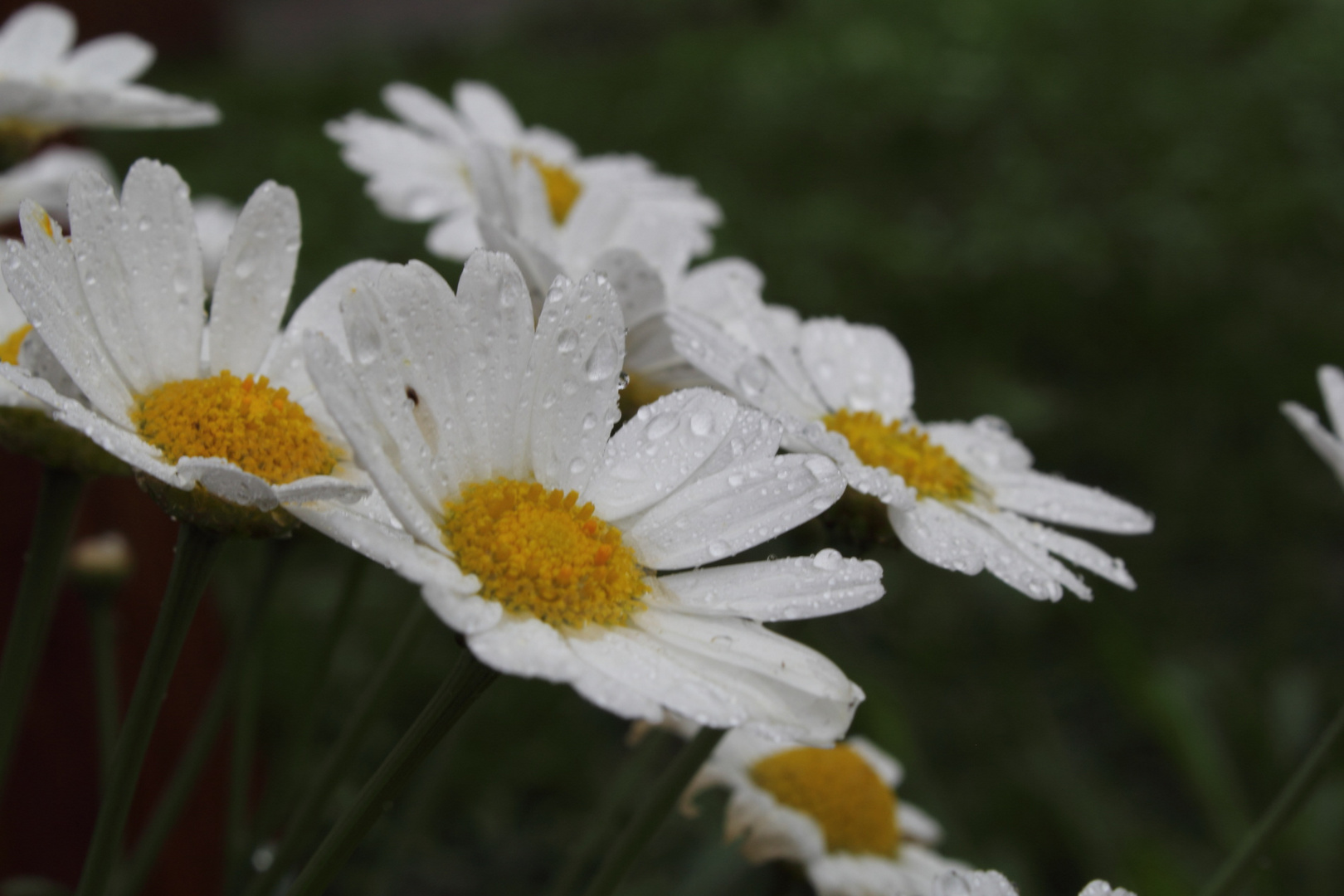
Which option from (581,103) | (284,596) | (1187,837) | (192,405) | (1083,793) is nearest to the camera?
(192,405)

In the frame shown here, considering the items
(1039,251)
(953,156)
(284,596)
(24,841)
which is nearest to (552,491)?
(24,841)

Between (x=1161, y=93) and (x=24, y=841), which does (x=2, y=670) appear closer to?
(x=24, y=841)

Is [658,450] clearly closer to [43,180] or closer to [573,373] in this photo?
[573,373]

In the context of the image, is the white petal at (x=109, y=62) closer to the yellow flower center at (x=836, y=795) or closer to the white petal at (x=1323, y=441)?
the yellow flower center at (x=836, y=795)

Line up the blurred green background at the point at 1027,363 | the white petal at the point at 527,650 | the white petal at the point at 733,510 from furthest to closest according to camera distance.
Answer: the blurred green background at the point at 1027,363, the white petal at the point at 733,510, the white petal at the point at 527,650

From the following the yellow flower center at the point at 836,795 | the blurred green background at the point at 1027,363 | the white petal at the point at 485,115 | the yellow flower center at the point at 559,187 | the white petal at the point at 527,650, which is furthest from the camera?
the blurred green background at the point at 1027,363

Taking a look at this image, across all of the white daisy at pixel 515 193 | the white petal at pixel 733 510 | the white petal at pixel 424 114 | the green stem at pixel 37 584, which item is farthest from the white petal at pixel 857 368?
the white petal at pixel 424 114

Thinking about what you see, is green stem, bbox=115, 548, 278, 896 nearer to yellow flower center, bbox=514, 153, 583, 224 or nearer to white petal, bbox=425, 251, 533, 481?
white petal, bbox=425, 251, 533, 481
